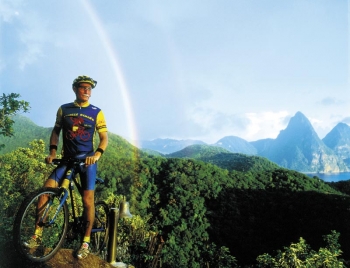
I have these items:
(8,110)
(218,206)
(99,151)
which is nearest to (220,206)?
(218,206)

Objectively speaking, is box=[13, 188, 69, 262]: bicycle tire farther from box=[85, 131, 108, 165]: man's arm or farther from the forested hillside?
the forested hillside

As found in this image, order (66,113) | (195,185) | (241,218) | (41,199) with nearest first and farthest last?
(41,199), (66,113), (241,218), (195,185)

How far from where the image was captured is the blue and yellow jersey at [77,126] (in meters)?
3.62

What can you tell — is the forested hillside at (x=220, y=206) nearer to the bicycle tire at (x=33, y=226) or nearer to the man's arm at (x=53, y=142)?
the bicycle tire at (x=33, y=226)

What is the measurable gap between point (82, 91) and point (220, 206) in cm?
6940

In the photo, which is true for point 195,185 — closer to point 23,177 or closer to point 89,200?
point 23,177

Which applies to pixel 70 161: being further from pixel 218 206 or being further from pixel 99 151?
pixel 218 206

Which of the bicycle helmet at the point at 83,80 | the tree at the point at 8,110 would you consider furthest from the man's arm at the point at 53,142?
the tree at the point at 8,110

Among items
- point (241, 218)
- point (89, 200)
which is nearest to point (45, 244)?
point (89, 200)

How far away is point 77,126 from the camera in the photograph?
3.62m

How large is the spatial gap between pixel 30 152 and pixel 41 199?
556 inches

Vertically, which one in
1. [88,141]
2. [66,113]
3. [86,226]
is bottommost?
[86,226]

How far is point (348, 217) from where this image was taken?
5428 cm

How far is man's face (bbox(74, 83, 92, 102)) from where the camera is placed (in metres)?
3.74
